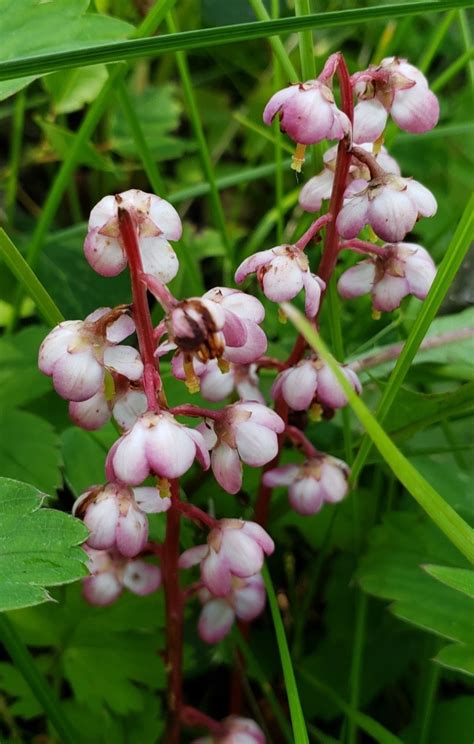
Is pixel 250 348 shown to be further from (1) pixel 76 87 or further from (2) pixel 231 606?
(1) pixel 76 87

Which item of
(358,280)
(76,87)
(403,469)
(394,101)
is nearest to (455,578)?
(403,469)

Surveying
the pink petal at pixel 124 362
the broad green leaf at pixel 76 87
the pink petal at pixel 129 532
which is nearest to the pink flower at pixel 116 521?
the pink petal at pixel 129 532

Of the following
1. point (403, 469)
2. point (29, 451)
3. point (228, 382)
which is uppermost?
point (403, 469)

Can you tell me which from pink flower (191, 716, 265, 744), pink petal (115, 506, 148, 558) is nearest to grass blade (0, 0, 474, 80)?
pink petal (115, 506, 148, 558)

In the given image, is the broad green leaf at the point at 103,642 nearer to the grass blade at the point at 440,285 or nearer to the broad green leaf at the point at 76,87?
the grass blade at the point at 440,285

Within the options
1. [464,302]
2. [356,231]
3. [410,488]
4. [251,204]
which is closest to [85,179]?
[251,204]

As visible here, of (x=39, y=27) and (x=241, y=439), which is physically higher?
(x=39, y=27)

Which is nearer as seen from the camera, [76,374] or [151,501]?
[76,374]

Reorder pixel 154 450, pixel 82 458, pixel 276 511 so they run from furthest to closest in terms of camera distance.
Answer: pixel 276 511, pixel 82 458, pixel 154 450
